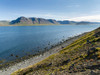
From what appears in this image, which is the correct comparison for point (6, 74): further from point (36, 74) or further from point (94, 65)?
point (94, 65)

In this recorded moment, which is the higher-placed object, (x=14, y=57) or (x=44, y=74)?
(x=44, y=74)

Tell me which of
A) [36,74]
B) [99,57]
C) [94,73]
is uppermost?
[99,57]

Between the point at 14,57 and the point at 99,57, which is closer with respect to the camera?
the point at 99,57

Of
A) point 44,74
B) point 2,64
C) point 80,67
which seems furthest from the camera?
point 2,64

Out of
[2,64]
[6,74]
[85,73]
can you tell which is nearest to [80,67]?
[85,73]

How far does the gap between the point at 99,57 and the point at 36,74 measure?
1602 cm

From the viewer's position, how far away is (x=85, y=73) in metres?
13.9

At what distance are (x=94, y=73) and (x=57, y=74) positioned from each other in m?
7.49

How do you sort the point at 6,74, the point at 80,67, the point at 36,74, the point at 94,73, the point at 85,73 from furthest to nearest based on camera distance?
the point at 6,74
the point at 36,74
the point at 80,67
the point at 85,73
the point at 94,73

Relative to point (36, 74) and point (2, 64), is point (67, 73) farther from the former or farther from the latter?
point (2, 64)

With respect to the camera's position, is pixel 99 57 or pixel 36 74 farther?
pixel 36 74

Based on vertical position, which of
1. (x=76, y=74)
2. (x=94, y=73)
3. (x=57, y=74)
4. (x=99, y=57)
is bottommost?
(x=57, y=74)

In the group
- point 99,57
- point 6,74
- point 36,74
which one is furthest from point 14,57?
point 99,57

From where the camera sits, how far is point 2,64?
40875mm
